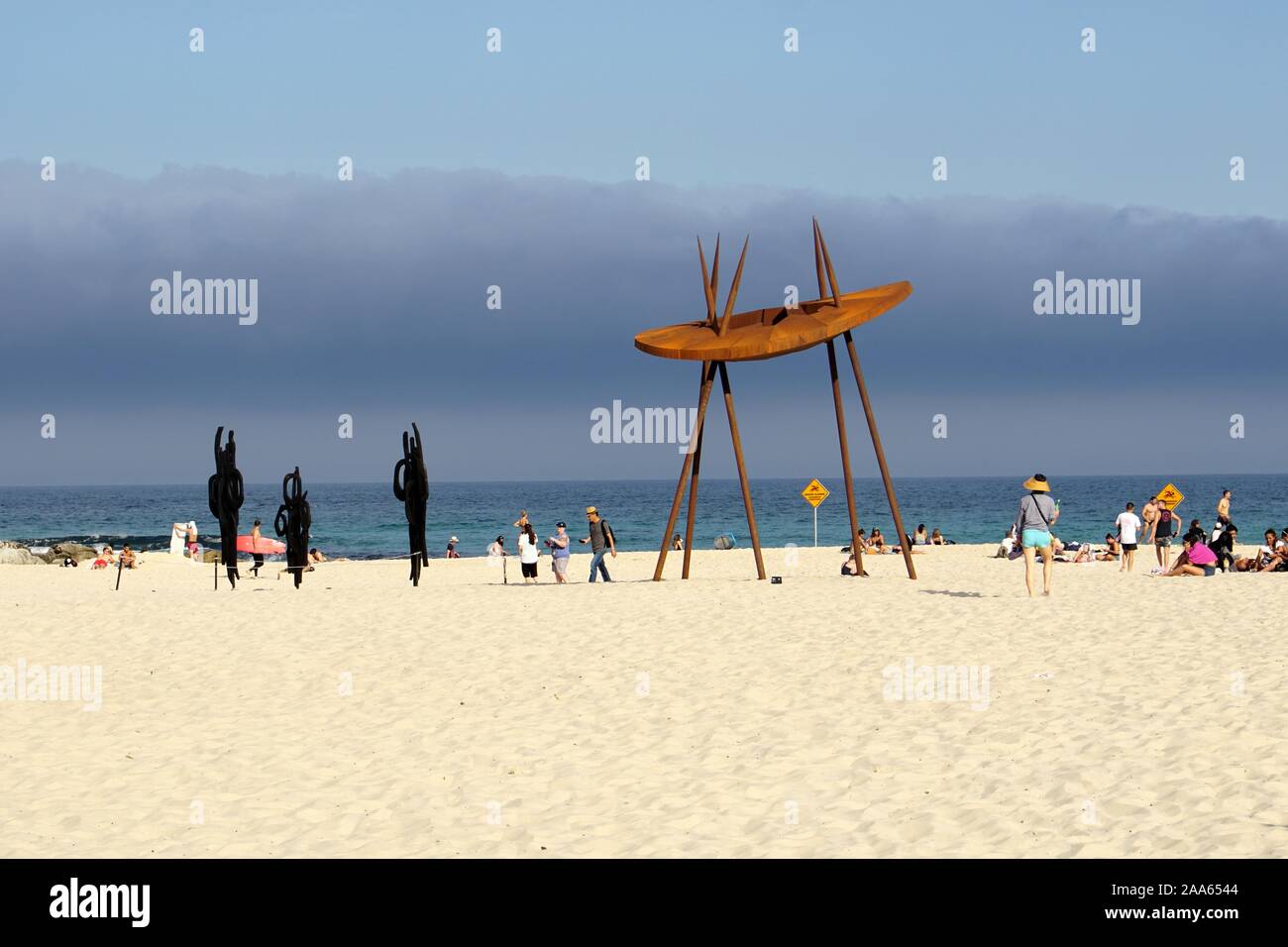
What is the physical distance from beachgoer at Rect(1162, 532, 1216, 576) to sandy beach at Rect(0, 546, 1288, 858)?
415 cm

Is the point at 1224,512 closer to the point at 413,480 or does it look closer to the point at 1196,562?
the point at 1196,562

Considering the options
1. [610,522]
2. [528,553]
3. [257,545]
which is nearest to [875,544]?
[528,553]

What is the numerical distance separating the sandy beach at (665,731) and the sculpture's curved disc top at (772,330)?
210 inches

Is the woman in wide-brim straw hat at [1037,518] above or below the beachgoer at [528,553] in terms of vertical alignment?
A: above

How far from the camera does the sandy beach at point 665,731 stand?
25.7ft

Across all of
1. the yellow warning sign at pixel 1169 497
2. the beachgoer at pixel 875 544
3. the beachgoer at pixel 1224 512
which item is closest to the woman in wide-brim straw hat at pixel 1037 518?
the beachgoer at pixel 1224 512

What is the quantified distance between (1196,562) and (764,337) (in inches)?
381

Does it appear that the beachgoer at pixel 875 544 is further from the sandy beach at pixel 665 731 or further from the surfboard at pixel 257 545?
the sandy beach at pixel 665 731

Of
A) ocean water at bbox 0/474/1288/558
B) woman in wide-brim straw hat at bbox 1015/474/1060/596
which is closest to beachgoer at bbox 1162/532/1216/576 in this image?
woman in wide-brim straw hat at bbox 1015/474/1060/596

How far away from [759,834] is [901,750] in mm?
2382

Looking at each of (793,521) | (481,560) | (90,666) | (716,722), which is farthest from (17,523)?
(716,722)

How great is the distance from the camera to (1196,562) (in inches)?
919

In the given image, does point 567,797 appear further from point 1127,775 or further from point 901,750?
point 1127,775

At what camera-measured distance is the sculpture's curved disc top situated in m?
22.0
